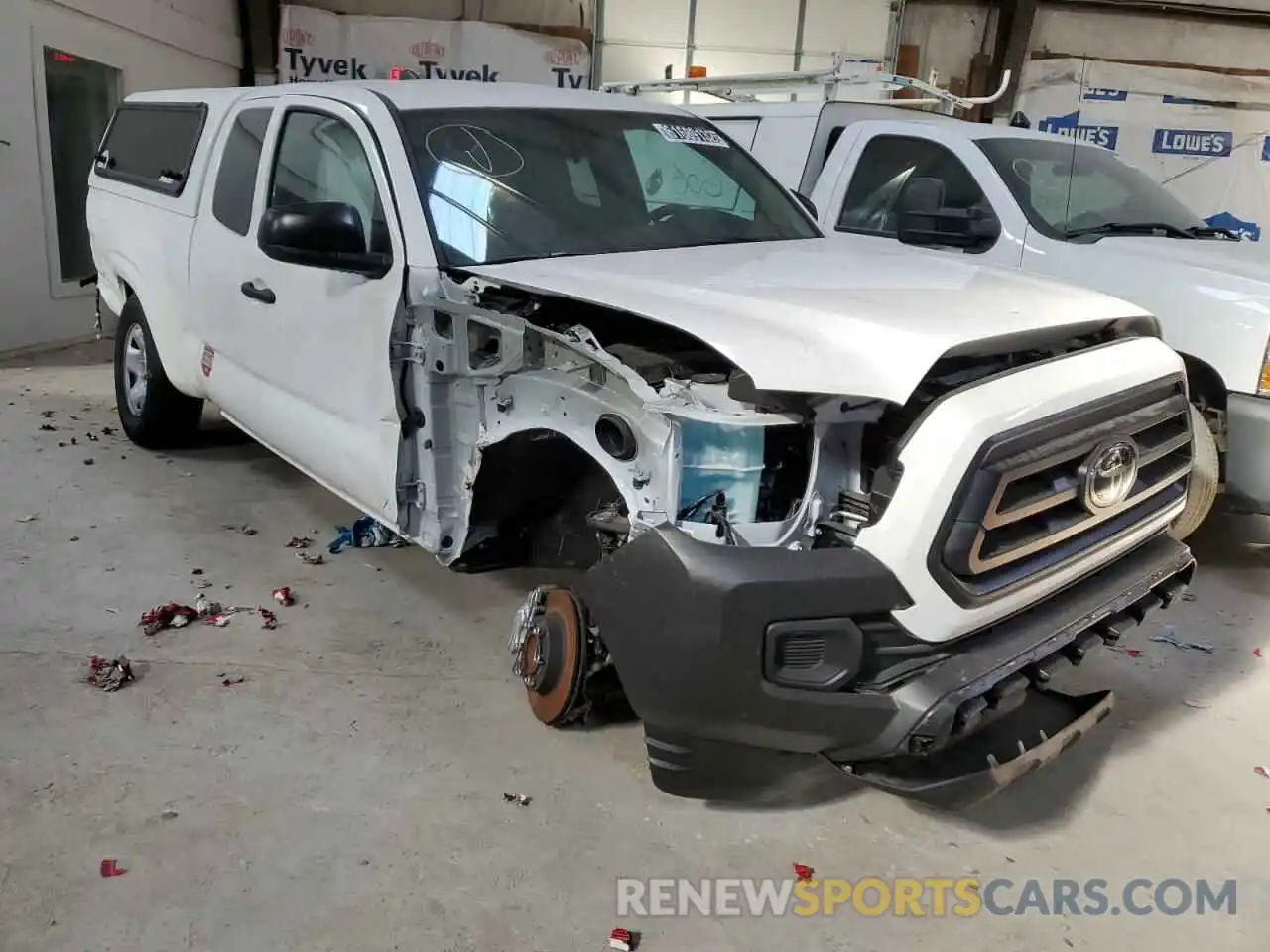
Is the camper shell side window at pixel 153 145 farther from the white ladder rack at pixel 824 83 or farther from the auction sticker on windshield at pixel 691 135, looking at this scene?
the white ladder rack at pixel 824 83

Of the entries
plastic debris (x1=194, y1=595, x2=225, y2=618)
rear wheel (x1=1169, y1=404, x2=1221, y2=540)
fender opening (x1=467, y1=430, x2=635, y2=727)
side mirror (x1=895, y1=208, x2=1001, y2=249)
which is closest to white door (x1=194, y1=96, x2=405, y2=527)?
fender opening (x1=467, y1=430, x2=635, y2=727)

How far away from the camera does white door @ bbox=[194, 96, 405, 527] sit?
321 cm

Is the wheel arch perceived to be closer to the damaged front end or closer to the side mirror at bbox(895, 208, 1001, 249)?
the damaged front end

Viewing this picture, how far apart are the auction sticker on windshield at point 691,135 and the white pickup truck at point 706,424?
0.02m

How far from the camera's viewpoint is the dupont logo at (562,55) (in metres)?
11.9

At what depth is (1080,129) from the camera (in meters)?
11.8

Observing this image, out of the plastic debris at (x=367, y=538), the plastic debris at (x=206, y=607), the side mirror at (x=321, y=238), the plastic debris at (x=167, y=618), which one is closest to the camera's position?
the side mirror at (x=321, y=238)

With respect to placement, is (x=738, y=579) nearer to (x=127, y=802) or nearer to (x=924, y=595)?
(x=924, y=595)

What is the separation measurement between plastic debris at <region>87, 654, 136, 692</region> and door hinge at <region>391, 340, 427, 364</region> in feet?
4.24

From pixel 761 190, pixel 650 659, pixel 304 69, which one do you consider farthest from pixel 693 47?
pixel 650 659

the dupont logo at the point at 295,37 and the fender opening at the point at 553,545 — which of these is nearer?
the fender opening at the point at 553,545

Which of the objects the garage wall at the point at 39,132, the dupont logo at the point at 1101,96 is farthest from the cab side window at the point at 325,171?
the dupont logo at the point at 1101,96

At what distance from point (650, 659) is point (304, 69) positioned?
37.2 feet

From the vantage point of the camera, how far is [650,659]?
7.28ft
